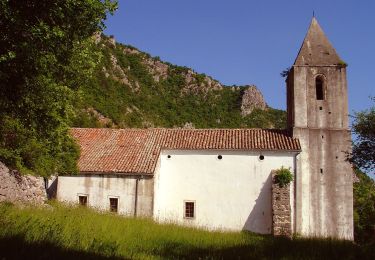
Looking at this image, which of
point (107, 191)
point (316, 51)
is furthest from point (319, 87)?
point (107, 191)

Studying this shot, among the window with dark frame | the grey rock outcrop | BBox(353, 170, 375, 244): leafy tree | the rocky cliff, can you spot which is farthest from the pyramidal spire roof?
the grey rock outcrop

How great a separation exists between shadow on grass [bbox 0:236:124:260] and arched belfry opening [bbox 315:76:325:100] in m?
22.1

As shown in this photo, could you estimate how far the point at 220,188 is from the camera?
2583 cm

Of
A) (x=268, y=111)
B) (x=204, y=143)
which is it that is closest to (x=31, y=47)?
(x=204, y=143)

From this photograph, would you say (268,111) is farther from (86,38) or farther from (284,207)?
(86,38)

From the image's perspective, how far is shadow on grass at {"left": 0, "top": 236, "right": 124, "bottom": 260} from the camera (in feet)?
25.9

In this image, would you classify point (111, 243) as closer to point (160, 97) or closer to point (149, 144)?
point (149, 144)

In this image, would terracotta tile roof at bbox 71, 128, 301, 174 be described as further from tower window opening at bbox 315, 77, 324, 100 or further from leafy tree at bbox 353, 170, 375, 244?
leafy tree at bbox 353, 170, 375, 244

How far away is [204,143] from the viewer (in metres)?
26.9

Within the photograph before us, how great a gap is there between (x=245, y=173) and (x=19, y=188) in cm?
1477

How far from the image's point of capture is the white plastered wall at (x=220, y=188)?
25.2 meters

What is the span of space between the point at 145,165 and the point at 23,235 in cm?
1576

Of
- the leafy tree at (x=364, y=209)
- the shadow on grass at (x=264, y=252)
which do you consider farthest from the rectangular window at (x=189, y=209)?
the leafy tree at (x=364, y=209)

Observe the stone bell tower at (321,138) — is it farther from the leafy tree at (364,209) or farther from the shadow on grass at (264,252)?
the leafy tree at (364,209)
